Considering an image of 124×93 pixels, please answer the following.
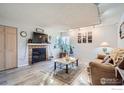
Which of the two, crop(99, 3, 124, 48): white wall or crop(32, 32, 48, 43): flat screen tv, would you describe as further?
crop(32, 32, 48, 43): flat screen tv

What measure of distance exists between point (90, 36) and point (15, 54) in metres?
3.68

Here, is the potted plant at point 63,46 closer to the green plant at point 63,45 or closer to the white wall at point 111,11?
the green plant at point 63,45

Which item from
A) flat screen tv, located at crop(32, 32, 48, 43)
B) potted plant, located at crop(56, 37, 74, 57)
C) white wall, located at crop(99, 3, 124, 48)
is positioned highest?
white wall, located at crop(99, 3, 124, 48)

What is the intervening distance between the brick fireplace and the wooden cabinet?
2.58 ft

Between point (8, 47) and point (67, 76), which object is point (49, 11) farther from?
point (8, 47)

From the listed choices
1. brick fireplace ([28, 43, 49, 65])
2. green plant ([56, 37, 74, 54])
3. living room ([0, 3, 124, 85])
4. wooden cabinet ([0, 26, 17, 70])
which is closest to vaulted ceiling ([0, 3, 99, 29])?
living room ([0, 3, 124, 85])

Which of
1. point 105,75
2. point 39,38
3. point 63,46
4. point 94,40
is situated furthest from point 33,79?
point 63,46

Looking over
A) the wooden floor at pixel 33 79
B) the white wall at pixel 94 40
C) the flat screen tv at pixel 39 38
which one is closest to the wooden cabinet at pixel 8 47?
the wooden floor at pixel 33 79

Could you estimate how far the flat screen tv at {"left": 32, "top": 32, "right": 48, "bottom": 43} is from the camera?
503 cm

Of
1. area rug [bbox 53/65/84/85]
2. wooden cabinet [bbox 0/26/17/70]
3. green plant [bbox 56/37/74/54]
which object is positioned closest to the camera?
area rug [bbox 53/65/84/85]

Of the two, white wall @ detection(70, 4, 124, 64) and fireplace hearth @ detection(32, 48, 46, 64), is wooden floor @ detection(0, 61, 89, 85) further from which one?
white wall @ detection(70, 4, 124, 64)

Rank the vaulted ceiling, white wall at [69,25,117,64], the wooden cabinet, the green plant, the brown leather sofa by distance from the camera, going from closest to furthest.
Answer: the brown leather sofa, the vaulted ceiling, the wooden cabinet, white wall at [69,25,117,64], the green plant
